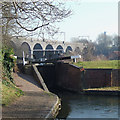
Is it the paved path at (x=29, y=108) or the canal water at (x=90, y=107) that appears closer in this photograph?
the paved path at (x=29, y=108)

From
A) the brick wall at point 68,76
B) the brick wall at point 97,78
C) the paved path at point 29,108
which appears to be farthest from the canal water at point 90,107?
the brick wall at point 68,76

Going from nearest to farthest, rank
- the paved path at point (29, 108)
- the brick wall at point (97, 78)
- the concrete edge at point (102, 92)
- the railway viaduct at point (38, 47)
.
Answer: the paved path at point (29, 108) → the concrete edge at point (102, 92) → the brick wall at point (97, 78) → the railway viaduct at point (38, 47)

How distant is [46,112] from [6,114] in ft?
5.85

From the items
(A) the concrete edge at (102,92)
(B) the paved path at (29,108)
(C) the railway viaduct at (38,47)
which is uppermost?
(C) the railway viaduct at (38,47)

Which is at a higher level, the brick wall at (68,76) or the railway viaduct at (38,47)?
the railway viaduct at (38,47)

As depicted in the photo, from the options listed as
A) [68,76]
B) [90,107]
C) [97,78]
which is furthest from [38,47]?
[90,107]

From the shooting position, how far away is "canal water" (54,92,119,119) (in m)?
14.5

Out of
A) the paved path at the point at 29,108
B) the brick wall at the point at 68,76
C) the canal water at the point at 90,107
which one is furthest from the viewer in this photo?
the brick wall at the point at 68,76

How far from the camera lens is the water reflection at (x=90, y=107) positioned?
572 inches

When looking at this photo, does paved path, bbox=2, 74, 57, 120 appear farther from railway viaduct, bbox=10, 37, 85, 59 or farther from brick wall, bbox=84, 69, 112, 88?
railway viaduct, bbox=10, 37, 85, 59

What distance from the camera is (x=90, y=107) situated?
1681 centimetres

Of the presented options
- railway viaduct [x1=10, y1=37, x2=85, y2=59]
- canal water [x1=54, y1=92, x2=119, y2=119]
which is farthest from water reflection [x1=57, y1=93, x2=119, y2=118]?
railway viaduct [x1=10, y1=37, x2=85, y2=59]

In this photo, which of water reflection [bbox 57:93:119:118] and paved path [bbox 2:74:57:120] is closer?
paved path [bbox 2:74:57:120]

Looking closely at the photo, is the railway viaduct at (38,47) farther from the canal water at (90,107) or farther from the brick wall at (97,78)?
the canal water at (90,107)
